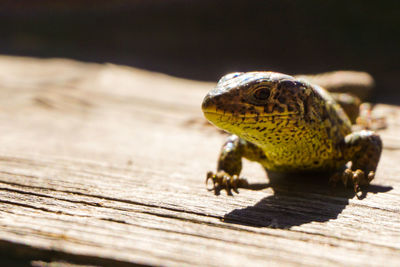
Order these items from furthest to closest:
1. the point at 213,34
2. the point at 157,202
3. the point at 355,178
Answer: the point at 213,34 < the point at 355,178 < the point at 157,202

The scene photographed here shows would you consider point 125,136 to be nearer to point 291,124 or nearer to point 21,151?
point 21,151

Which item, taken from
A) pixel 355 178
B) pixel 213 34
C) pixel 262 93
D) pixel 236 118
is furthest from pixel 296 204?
pixel 213 34

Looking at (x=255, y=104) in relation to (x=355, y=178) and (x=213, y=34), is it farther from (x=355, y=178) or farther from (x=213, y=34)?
(x=213, y=34)

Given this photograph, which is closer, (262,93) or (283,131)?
(262,93)

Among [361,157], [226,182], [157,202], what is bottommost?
[157,202]

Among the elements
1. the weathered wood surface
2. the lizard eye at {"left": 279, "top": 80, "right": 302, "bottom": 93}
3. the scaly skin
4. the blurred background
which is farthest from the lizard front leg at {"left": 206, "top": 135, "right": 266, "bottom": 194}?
the blurred background

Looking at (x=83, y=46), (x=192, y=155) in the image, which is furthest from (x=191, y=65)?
(x=192, y=155)

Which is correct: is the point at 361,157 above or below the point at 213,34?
below

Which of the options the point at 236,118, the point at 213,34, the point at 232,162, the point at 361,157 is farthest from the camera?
the point at 213,34
